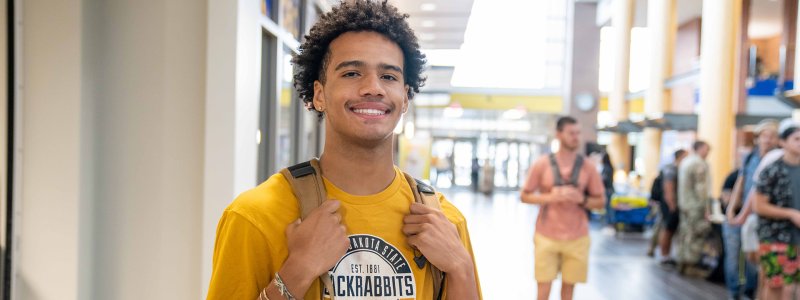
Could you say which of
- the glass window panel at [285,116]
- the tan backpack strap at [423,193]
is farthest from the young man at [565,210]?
the tan backpack strap at [423,193]

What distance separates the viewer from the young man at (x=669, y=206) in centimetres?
784

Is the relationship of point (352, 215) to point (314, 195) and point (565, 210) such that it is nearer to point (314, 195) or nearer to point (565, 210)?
point (314, 195)

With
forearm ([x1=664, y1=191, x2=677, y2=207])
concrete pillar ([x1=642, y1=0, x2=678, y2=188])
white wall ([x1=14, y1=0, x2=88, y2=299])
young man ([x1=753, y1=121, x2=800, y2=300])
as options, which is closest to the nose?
white wall ([x1=14, y1=0, x2=88, y2=299])

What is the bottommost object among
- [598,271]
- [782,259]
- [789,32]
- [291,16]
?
[598,271]

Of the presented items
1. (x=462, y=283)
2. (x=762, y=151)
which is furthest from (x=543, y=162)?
(x=462, y=283)

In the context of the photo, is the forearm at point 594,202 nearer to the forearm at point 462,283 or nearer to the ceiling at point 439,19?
the ceiling at point 439,19

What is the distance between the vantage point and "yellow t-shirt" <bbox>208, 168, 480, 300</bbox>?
124 cm

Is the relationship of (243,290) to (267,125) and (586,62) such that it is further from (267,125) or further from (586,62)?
(586,62)

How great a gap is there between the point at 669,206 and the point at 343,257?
24.6ft

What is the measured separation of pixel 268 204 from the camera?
1262 mm

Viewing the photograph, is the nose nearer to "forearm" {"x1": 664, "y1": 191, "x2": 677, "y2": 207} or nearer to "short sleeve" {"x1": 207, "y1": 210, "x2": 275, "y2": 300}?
"short sleeve" {"x1": 207, "y1": 210, "x2": 275, "y2": 300}

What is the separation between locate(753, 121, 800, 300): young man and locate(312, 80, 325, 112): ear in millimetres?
3904

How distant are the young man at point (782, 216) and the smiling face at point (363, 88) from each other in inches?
151

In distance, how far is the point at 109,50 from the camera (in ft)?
9.53
